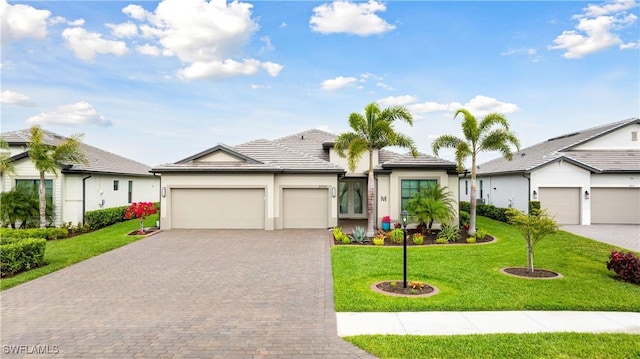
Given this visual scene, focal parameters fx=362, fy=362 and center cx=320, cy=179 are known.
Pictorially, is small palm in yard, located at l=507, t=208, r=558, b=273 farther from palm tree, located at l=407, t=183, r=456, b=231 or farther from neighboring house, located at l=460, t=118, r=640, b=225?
neighboring house, located at l=460, t=118, r=640, b=225

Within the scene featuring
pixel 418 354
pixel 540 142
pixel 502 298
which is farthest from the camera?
pixel 540 142

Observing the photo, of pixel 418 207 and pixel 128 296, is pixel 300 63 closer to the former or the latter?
pixel 418 207

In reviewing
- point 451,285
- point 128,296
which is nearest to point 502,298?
point 451,285

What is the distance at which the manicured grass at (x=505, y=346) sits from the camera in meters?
5.05

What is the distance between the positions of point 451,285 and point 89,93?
19.9 metres

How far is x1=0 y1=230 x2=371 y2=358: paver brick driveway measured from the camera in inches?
211

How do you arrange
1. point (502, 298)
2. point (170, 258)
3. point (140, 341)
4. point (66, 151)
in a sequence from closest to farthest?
point (140, 341), point (502, 298), point (170, 258), point (66, 151)

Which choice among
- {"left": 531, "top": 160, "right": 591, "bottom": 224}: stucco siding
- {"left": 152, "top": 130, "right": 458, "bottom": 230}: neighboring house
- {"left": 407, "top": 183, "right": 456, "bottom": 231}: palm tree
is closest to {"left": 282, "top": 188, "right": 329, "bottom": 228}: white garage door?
{"left": 152, "top": 130, "right": 458, "bottom": 230}: neighboring house

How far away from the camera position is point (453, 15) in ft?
48.6

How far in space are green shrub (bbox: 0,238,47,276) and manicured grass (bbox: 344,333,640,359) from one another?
9.61m

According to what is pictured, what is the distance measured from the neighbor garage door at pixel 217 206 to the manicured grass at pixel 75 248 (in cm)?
269

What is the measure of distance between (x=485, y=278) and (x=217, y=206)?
13531mm

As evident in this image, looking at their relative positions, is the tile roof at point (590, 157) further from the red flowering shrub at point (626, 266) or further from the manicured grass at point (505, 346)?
the manicured grass at point (505, 346)

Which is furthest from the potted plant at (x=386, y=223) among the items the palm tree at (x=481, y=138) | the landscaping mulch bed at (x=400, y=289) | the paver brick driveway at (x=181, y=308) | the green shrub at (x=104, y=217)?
the green shrub at (x=104, y=217)
